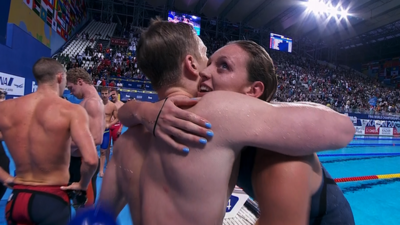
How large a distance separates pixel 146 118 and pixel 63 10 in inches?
833

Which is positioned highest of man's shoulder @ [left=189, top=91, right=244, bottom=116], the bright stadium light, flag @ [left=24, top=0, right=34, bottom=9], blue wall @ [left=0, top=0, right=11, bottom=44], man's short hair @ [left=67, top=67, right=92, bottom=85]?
the bright stadium light

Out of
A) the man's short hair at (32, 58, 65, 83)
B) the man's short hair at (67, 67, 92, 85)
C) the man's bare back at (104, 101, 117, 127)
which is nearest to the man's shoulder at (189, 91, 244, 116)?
the man's short hair at (32, 58, 65, 83)

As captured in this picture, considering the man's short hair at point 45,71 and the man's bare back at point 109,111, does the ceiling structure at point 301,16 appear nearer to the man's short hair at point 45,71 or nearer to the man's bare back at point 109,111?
the man's bare back at point 109,111

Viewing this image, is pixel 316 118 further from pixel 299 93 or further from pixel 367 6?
pixel 367 6

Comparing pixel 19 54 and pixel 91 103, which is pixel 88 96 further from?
pixel 19 54

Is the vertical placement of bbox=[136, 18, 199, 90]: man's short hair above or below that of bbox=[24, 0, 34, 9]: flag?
below

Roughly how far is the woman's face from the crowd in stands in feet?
42.5

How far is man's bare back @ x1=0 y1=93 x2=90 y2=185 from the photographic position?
1.93 metres

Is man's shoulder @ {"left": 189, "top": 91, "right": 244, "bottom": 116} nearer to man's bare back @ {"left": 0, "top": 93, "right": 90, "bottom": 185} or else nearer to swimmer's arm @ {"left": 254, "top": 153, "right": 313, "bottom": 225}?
swimmer's arm @ {"left": 254, "top": 153, "right": 313, "bottom": 225}

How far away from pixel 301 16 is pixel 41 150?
2745cm

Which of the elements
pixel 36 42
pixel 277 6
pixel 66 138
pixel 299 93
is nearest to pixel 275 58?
pixel 277 6

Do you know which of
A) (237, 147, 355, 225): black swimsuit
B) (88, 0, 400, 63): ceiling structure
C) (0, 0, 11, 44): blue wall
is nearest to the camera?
(237, 147, 355, 225): black swimsuit

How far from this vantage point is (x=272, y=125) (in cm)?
81

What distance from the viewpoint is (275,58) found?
88.3ft
